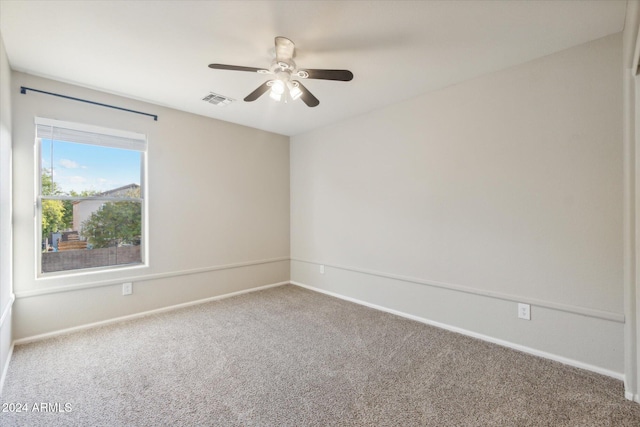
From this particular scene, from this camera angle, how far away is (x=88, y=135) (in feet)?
9.65

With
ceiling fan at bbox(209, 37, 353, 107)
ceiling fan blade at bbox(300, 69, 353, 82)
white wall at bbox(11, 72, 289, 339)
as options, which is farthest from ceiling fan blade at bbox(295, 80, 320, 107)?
white wall at bbox(11, 72, 289, 339)

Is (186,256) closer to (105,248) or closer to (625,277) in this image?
(105,248)

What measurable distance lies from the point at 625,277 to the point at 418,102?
2.26 metres

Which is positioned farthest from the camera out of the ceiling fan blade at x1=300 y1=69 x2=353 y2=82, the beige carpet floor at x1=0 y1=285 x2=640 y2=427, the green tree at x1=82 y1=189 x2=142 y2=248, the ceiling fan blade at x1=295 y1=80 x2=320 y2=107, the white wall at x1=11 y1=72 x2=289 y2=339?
the green tree at x1=82 y1=189 x2=142 y2=248

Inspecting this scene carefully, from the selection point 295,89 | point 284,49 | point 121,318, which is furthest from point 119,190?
point 284,49

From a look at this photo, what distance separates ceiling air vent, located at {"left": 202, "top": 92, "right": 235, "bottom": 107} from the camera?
10.1ft

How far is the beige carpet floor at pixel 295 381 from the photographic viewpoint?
1.65 meters

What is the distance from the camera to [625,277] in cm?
186

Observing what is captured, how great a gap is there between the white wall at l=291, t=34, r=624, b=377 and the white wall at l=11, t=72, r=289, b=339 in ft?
4.36

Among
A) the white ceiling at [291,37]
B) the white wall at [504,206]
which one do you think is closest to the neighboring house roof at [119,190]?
the white ceiling at [291,37]

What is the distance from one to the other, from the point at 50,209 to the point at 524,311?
4.52m

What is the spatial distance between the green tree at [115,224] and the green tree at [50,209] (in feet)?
0.68

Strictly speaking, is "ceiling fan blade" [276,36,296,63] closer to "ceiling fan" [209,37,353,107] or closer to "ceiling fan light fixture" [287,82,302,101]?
"ceiling fan" [209,37,353,107]

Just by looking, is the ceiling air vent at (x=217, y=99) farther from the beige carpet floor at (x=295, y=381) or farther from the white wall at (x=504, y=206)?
the beige carpet floor at (x=295, y=381)
